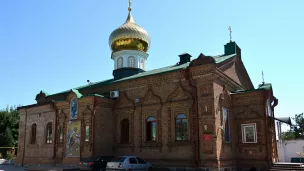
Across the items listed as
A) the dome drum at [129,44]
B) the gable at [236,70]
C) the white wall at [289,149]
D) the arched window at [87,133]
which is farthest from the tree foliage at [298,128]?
the arched window at [87,133]

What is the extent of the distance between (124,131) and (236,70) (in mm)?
8075

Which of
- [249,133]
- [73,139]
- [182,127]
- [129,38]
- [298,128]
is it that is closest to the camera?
[249,133]

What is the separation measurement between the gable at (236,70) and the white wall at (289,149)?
17.3ft

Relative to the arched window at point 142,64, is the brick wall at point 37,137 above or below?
below

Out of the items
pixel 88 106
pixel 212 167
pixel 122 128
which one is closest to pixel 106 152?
pixel 122 128

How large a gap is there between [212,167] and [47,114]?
518 inches

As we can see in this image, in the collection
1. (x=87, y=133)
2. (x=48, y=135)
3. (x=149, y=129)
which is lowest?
(x=48, y=135)

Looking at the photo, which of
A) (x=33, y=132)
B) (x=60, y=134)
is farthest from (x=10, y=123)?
(x=60, y=134)

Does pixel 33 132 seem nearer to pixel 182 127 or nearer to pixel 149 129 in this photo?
pixel 149 129

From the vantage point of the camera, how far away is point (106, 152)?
59.8ft

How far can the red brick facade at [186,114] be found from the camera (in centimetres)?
1498

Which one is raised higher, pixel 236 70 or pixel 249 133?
pixel 236 70

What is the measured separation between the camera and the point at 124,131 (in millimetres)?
18734

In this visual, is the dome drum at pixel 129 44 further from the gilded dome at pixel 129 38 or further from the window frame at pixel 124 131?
the window frame at pixel 124 131
